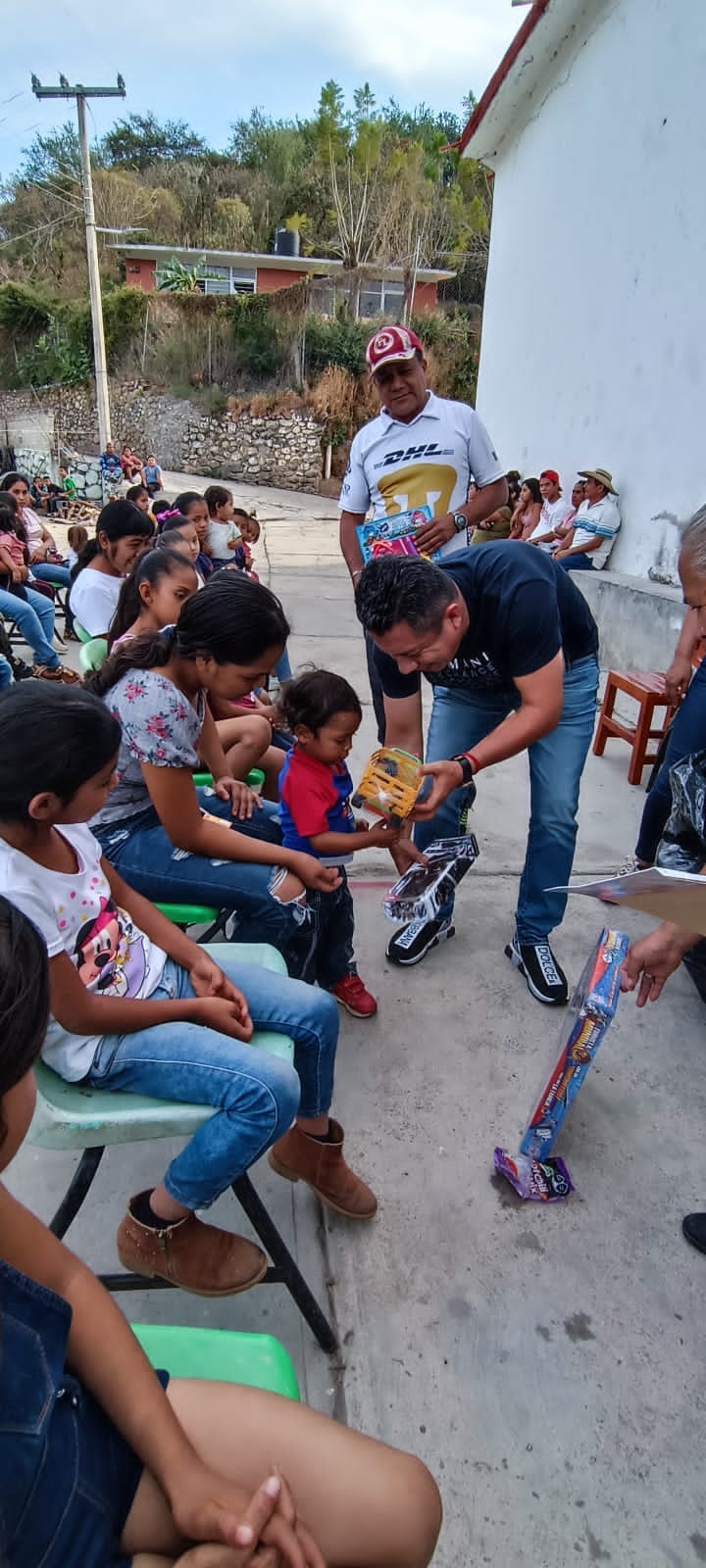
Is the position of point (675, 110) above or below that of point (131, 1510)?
above

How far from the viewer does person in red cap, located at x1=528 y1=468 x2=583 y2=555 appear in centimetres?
750

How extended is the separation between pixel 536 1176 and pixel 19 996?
1.45 m

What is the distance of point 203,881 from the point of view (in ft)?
6.63

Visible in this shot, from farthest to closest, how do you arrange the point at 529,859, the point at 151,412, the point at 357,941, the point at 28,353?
the point at 28,353 < the point at 151,412 < the point at 357,941 < the point at 529,859

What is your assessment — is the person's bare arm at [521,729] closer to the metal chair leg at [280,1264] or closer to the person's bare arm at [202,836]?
the person's bare arm at [202,836]

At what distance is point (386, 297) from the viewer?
26297 millimetres

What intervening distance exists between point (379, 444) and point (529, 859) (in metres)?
1.68

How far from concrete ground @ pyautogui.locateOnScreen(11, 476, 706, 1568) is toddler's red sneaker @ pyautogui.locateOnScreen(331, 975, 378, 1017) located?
0.18ft

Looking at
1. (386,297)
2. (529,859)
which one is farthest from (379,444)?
(386,297)

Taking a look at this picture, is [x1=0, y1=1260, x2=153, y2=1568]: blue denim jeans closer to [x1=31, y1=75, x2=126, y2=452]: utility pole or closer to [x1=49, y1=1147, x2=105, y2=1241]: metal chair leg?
[x1=49, y1=1147, x2=105, y2=1241]: metal chair leg

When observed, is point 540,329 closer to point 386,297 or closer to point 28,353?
point 386,297

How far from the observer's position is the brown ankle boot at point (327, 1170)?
171cm

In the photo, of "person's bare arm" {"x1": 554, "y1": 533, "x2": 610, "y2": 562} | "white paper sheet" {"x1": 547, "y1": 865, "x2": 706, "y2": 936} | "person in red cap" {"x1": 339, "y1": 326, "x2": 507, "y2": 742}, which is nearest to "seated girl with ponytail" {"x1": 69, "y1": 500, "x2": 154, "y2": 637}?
"person in red cap" {"x1": 339, "y1": 326, "x2": 507, "y2": 742}

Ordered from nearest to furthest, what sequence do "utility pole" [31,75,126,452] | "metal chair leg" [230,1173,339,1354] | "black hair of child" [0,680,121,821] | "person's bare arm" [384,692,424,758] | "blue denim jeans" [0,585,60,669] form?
"black hair of child" [0,680,121,821] < "metal chair leg" [230,1173,339,1354] < "person's bare arm" [384,692,424,758] < "blue denim jeans" [0,585,60,669] < "utility pole" [31,75,126,452]
